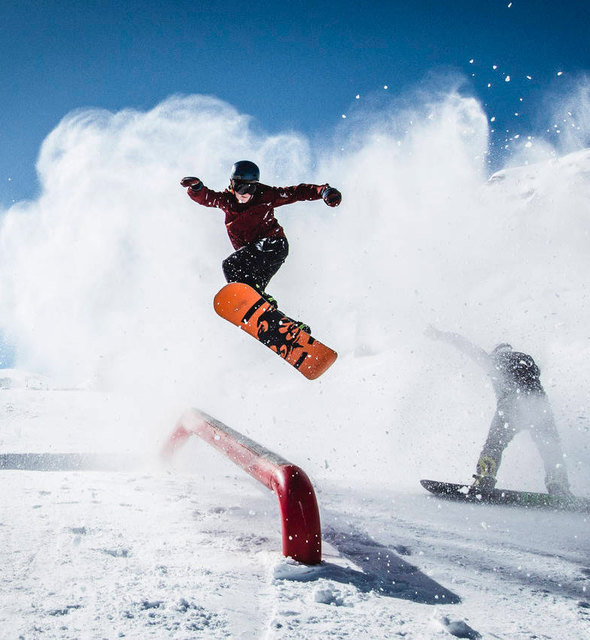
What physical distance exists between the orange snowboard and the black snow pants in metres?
0.11

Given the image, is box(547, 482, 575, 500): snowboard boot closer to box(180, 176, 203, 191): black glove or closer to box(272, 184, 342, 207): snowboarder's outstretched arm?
box(272, 184, 342, 207): snowboarder's outstretched arm

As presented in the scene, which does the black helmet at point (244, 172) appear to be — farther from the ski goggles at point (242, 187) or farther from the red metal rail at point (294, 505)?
the red metal rail at point (294, 505)

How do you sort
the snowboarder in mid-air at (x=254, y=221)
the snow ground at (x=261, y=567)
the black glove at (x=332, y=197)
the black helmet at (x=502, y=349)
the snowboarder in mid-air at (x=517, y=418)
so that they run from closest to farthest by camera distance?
the snow ground at (x=261, y=567)
the black glove at (x=332, y=197)
the snowboarder in mid-air at (x=254, y=221)
the snowboarder in mid-air at (x=517, y=418)
the black helmet at (x=502, y=349)

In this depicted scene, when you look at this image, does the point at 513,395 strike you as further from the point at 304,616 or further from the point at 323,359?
the point at 304,616

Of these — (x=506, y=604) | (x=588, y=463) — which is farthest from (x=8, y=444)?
(x=588, y=463)

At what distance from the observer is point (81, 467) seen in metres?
5.14

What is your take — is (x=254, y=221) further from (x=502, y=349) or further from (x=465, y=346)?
(x=502, y=349)

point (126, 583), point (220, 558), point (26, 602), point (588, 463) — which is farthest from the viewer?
point (588, 463)

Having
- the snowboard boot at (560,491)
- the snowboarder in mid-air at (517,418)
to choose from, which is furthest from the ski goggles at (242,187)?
the snowboard boot at (560,491)

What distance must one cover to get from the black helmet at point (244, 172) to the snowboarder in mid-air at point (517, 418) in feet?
11.7

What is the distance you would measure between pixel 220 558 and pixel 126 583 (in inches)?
22.5

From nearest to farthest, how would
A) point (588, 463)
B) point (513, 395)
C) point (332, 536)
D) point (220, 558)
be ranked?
1. point (220, 558)
2. point (332, 536)
3. point (513, 395)
4. point (588, 463)

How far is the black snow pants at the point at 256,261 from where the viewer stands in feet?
12.9

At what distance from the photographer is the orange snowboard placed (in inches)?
146
